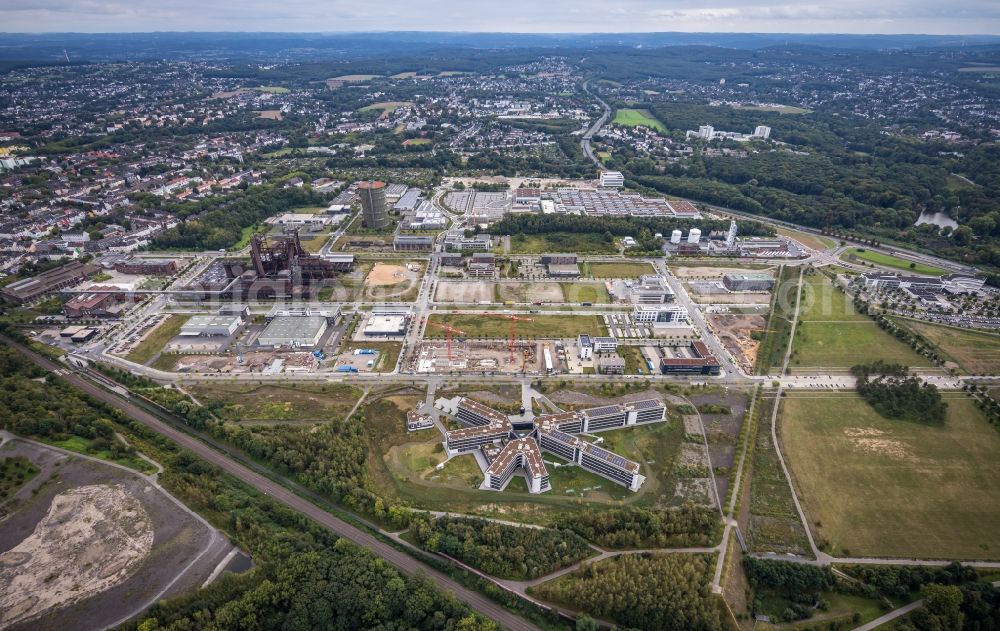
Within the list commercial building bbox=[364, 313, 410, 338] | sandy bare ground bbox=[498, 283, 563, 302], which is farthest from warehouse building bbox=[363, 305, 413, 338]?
sandy bare ground bbox=[498, 283, 563, 302]

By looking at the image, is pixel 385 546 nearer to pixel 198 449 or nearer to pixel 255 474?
pixel 255 474

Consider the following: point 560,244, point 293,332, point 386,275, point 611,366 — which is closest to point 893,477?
point 611,366

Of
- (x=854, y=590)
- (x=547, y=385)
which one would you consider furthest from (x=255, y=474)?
(x=854, y=590)

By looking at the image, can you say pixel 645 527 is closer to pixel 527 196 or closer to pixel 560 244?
pixel 560 244

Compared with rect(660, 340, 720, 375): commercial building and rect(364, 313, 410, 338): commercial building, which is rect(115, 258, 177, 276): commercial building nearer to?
rect(364, 313, 410, 338): commercial building

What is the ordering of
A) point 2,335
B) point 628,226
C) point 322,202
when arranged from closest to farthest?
point 2,335, point 628,226, point 322,202
